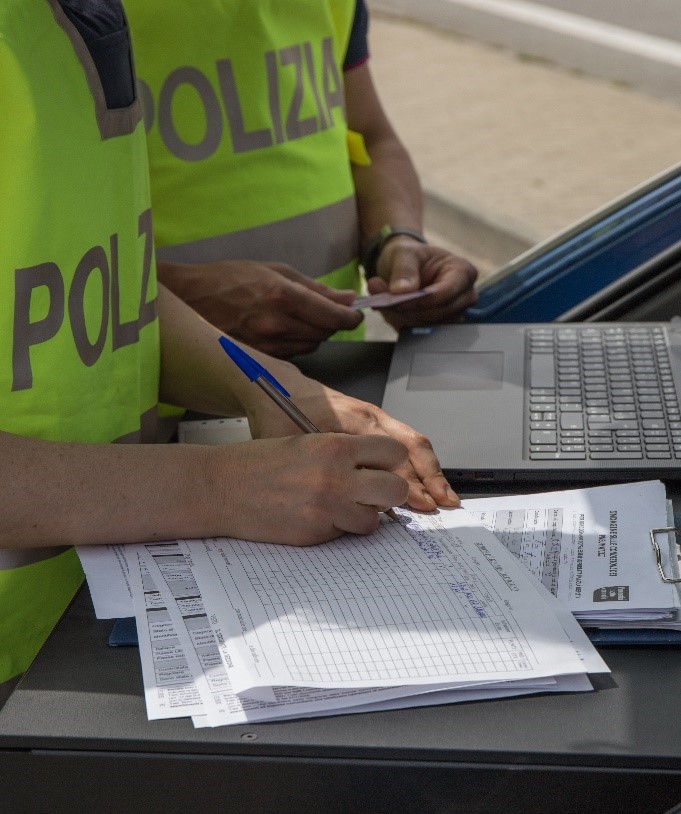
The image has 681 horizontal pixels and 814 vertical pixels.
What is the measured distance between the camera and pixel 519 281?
2004 millimetres

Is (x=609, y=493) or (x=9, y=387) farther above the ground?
(x=9, y=387)

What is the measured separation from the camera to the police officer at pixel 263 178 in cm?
175

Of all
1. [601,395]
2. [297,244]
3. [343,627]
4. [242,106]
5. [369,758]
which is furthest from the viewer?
[297,244]

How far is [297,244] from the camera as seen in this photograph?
6.44 ft

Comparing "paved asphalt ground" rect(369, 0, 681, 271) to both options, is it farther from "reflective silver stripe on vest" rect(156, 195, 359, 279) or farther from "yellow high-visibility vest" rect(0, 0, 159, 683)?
"yellow high-visibility vest" rect(0, 0, 159, 683)

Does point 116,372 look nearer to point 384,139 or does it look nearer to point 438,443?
point 438,443

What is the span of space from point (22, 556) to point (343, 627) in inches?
14.5

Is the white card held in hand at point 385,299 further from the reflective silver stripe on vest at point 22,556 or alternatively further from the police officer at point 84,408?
the reflective silver stripe on vest at point 22,556

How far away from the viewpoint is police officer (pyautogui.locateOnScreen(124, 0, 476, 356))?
1.75m

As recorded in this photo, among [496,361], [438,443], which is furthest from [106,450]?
[496,361]

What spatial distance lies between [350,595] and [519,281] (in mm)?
1057

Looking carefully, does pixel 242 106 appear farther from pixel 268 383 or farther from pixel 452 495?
pixel 452 495

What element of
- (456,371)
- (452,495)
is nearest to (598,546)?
(452,495)

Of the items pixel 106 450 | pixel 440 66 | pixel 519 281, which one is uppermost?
pixel 106 450
